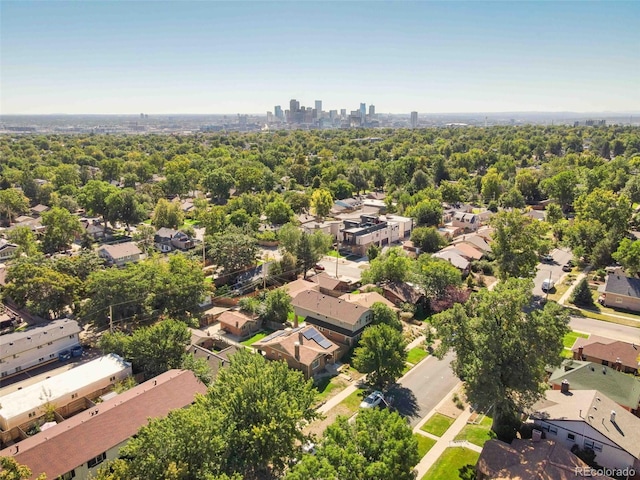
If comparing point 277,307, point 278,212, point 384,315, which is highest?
point 278,212

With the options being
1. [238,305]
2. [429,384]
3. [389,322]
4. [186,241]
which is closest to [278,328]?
[238,305]

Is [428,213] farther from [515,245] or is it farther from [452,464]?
[452,464]

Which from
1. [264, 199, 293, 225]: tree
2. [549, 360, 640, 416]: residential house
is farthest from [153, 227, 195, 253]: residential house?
[549, 360, 640, 416]: residential house

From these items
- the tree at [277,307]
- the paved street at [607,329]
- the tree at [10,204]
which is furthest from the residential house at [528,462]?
the tree at [10,204]

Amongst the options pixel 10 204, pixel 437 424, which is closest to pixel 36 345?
pixel 437 424

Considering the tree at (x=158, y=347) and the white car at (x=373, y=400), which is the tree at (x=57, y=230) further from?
the white car at (x=373, y=400)

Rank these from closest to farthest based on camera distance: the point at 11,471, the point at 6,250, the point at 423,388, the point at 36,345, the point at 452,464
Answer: the point at 11,471, the point at 452,464, the point at 423,388, the point at 36,345, the point at 6,250

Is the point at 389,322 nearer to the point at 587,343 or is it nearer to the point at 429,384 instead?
the point at 429,384
